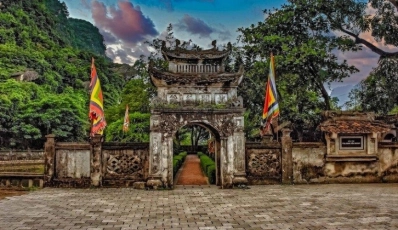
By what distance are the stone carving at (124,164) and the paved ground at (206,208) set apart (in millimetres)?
949

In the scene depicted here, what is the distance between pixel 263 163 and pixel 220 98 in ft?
11.6

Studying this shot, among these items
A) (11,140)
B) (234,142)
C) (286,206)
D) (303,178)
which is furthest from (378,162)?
(11,140)

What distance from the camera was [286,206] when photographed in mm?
11133

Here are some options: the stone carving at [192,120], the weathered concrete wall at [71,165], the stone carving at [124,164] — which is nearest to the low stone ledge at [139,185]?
the stone carving at [124,164]

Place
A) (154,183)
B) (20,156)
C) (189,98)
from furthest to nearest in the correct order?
(20,156) < (189,98) < (154,183)

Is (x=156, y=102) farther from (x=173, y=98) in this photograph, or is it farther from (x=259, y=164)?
(x=259, y=164)

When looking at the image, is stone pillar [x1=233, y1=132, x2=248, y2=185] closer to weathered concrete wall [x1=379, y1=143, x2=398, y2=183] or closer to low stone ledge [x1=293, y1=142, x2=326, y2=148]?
low stone ledge [x1=293, y1=142, x2=326, y2=148]

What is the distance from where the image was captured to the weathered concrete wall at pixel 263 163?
1659 centimetres

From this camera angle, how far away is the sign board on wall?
17.2 meters

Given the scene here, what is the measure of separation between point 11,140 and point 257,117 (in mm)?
32857

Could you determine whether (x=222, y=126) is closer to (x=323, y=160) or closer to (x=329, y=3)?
(x=323, y=160)

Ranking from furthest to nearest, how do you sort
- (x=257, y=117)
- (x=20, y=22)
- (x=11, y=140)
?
(x=20, y=22) → (x=11, y=140) → (x=257, y=117)

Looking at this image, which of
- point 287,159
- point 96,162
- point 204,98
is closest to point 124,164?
point 96,162

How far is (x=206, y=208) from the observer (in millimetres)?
10969
